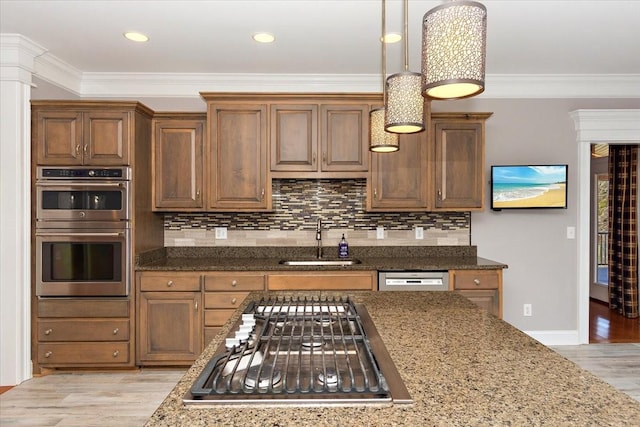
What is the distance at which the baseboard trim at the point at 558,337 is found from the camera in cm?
415

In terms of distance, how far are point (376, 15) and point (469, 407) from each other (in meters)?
2.61

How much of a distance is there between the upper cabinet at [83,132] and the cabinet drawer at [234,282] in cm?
117

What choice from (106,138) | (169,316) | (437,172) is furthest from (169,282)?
(437,172)

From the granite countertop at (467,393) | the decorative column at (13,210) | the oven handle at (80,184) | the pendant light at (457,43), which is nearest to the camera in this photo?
the granite countertop at (467,393)

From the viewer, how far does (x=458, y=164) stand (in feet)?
12.4

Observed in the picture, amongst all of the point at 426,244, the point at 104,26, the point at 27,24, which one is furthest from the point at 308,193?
the point at 27,24

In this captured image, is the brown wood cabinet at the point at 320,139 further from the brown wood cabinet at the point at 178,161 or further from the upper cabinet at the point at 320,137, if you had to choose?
the brown wood cabinet at the point at 178,161

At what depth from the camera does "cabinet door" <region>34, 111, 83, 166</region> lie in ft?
11.2

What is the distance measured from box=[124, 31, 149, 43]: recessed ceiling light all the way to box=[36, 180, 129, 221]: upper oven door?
43.1 inches

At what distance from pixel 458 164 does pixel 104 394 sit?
3359 millimetres

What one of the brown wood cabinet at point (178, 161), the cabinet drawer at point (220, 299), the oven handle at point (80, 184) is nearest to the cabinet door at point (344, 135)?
the brown wood cabinet at point (178, 161)

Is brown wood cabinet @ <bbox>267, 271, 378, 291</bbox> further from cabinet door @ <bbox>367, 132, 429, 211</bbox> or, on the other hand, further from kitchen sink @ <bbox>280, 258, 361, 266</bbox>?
cabinet door @ <bbox>367, 132, 429, 211</bbox>

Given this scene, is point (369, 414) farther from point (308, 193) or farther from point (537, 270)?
point (537, 270)

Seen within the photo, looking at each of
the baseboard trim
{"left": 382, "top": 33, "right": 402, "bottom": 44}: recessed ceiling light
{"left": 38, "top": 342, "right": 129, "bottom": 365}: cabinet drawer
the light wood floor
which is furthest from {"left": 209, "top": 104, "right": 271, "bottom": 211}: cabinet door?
the baseboard trim
